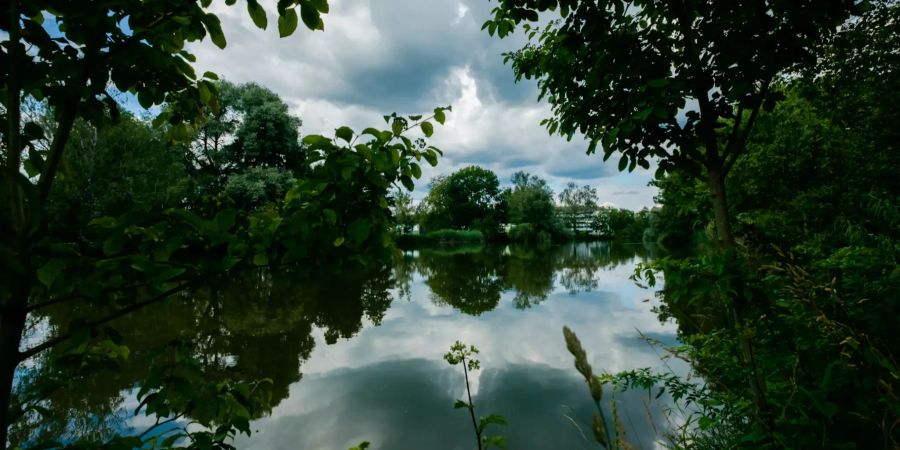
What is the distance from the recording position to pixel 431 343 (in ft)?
27.7

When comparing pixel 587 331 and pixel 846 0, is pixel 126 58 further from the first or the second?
pixel 587 331

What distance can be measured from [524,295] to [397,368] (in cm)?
761

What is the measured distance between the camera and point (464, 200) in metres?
77.7

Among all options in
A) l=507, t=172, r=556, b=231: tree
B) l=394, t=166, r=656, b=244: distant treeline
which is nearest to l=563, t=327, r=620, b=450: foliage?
l=394, t=166, r=656, b=244: distant treeline

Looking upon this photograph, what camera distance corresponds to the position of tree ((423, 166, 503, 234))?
247ft

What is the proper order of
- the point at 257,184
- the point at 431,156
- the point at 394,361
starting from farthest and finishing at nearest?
1. the point at 257,184
2. the point at 394,361
3. the point at 431,156

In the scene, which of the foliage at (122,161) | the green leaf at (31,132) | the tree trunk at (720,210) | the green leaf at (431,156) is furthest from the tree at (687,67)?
the foliage at (122,161)

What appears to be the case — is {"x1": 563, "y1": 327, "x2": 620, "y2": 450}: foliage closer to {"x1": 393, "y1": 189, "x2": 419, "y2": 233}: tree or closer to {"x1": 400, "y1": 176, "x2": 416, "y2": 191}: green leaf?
{"x1": 400, "y1": 176, "x2": 416, "y2": 191}: green leaf

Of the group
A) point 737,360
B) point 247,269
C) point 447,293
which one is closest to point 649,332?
point 737,360

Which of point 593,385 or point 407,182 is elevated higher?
point 407,182

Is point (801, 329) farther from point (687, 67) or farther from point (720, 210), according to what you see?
point (687, 67)

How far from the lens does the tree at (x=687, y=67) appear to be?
2.09 meters

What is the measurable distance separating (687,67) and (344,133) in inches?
91.9

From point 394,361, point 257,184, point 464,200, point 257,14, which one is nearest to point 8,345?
point 257,14
